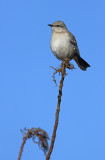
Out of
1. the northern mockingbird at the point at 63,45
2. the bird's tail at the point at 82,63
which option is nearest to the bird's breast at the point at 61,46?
the northern mockingbird at the point at 63,45

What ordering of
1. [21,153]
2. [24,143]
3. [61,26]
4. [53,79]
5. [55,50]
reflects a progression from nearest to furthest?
[21,153], [24,143], [53,79], [55,50], [61,26]

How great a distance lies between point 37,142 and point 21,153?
0.23 meters

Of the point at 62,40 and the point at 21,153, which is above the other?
the point at 62,40

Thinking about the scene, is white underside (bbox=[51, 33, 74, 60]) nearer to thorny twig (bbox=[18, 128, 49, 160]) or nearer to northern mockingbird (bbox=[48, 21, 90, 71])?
northern mockingbird (bbox=[48, 21, 90, 71])

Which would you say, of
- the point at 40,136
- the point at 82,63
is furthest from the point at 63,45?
the point at 40,136

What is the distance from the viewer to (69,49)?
29.5 feet

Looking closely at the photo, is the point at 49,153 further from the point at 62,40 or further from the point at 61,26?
the point at 61,26

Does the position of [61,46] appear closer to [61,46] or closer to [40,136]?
[61,46]

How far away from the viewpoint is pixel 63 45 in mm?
8930

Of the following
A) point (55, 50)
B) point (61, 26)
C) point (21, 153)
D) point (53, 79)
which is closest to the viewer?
point (21, 153)

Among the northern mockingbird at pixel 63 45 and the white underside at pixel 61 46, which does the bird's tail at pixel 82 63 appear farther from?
the white underside at pixel 61 46

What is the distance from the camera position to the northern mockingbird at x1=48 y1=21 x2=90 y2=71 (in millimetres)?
8906

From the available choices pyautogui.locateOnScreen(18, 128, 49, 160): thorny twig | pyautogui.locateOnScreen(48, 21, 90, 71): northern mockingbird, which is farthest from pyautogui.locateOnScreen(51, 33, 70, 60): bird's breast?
pyautogui.locateOnScreen(18, 128, 49, 160): thorny twig

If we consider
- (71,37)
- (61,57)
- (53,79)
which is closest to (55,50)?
(61,57)
